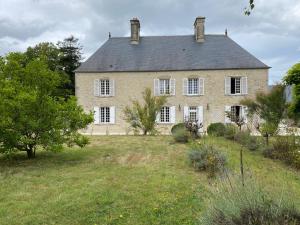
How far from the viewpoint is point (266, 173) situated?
7.81 metres

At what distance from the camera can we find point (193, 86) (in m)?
24.5

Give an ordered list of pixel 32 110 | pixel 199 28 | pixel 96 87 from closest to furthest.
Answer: pixel 32 110, pixel 96 87, pixel 199 28

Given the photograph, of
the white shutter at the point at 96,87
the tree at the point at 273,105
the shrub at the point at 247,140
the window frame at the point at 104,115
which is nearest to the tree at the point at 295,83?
the tree at the point at 273,105

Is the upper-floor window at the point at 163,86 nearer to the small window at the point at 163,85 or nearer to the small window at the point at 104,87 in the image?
the small window at the point at 163,85

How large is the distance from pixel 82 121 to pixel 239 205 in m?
6.61

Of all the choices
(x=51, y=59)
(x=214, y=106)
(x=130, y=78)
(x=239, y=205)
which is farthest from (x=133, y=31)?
(x=239, y=205)

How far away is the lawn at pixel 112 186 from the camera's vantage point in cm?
482

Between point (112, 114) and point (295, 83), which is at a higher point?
point (295, 83)

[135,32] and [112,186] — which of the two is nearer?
[112,186]

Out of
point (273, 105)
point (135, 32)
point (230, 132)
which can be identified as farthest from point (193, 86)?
point (230, 132)

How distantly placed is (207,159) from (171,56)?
1824 centimetres

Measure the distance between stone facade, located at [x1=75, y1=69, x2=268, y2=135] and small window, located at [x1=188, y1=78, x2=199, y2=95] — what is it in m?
0.31

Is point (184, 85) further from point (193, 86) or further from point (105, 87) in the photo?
point (105, 87)

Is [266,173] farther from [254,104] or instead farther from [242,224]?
[254,104]
